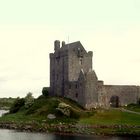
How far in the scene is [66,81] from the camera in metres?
113

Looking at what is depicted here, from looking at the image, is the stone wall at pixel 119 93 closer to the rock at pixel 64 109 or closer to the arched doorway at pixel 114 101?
the arched doorway at pixel 114 101

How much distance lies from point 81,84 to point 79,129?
19.1 meters

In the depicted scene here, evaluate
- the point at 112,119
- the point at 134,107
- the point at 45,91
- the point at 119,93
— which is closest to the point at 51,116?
the point at 112,119

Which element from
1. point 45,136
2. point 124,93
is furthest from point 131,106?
point 45,136

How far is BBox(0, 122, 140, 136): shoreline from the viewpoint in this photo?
84.9m

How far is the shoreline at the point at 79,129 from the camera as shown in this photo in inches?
3344

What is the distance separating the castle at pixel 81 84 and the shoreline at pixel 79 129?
15.1 meters

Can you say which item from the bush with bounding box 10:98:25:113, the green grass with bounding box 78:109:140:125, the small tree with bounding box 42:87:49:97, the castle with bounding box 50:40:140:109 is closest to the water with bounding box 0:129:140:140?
the green grass with bounding box 78:109:140:125

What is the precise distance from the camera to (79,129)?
8844 cm

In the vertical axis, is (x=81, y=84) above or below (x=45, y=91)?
above

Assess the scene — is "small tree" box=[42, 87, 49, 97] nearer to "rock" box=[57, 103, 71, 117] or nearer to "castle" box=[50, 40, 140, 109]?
"castle" box=[50, 40, 140, 109]

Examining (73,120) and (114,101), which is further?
(114,101)

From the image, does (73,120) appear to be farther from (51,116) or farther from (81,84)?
(81,84)

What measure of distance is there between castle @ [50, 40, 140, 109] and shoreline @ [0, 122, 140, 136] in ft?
49.5
